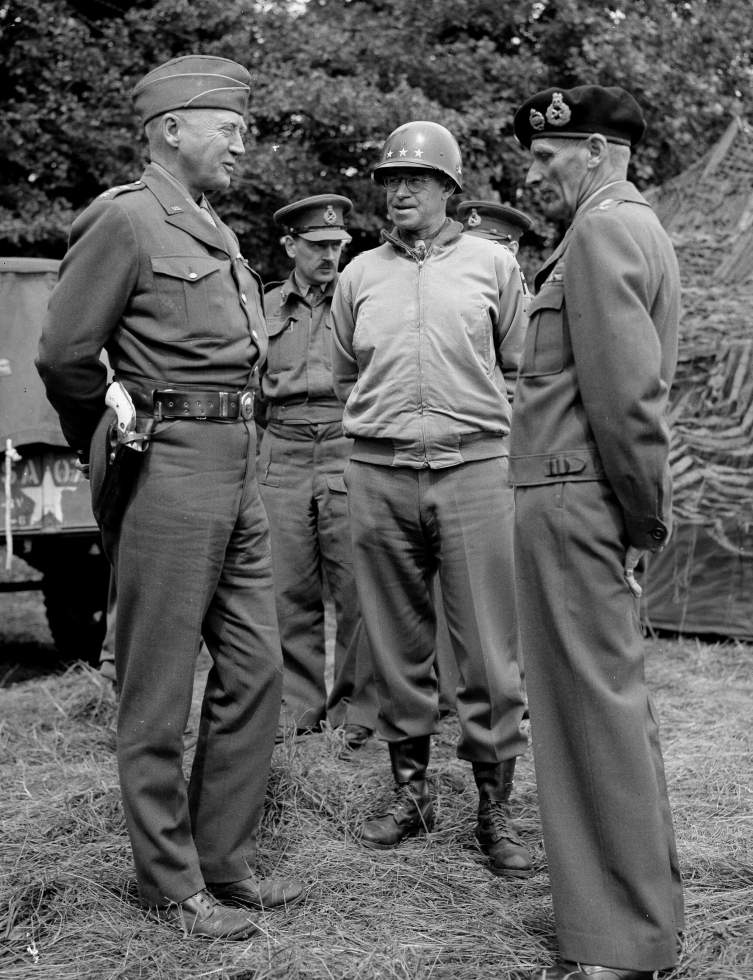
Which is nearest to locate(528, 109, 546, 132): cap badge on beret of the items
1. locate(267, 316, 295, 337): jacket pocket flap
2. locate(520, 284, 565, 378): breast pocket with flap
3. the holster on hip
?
locate(520, 284, 565, 378): breast pocket with flap

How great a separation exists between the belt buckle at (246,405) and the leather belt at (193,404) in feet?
0.10

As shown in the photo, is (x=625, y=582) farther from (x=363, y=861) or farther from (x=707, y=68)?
(x=707, y=68)

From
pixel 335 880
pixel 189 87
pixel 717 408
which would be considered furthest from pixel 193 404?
pixel 717 408

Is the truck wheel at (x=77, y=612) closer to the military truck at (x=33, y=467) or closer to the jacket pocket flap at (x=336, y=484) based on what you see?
the military truck at (x=33, y=467)

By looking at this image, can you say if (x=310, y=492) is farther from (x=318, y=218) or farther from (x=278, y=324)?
(x=318, y=218)

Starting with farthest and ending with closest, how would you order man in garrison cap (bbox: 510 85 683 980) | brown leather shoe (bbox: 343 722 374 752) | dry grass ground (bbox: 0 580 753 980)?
1. brown leather shoe (bbox: 343 722 374 752)
2. dry grass ground (bbox: 0 580 753 980)
3. man in garrison cap (bbox: 510 85 683 980)

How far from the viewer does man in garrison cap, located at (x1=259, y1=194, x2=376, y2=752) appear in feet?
18.1

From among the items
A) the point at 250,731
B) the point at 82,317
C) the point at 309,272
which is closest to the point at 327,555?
the point at 309,272

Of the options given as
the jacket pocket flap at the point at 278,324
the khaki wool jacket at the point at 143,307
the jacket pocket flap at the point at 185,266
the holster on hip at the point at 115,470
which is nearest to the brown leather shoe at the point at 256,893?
the holster on hip at the point at 115,470

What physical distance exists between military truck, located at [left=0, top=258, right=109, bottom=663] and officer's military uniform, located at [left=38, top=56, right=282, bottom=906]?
2.84 m

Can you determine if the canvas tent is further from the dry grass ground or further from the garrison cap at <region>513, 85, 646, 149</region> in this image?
the garrison cap at <region>513, 85, 646, 149</region>

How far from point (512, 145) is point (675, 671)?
6152 millimetres

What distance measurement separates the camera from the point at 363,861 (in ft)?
12.6

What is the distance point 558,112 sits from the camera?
3025 millimetres
